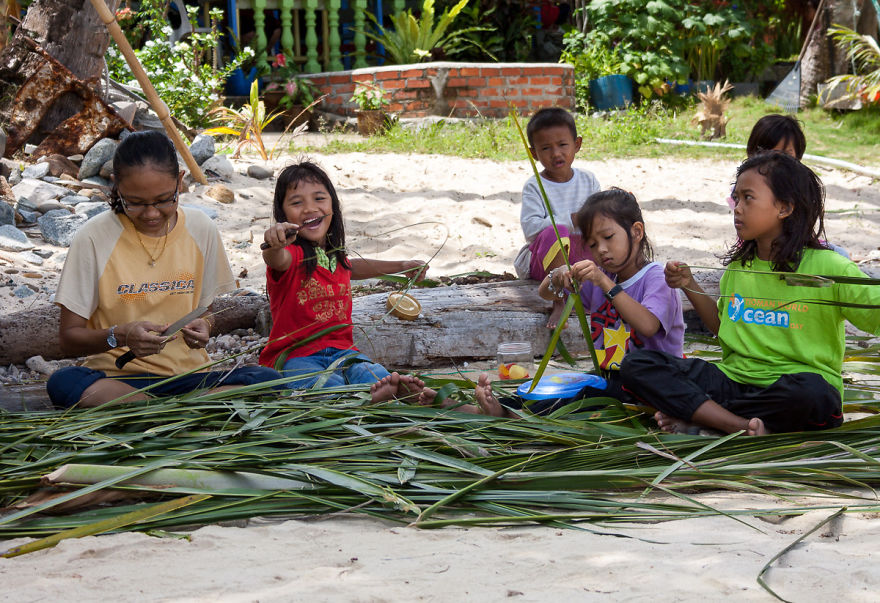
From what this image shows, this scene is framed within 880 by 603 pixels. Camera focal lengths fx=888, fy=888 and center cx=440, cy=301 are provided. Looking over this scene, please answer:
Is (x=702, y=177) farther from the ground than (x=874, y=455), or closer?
farther from the ground

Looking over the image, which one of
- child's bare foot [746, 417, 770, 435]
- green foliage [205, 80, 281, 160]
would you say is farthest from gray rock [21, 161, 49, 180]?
child's bare foot [746, 417, 770, 435]

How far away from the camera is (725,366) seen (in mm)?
3109

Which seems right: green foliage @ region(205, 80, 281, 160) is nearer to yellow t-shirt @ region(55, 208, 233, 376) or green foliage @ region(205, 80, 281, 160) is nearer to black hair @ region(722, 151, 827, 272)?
yellow t-shirt @ region(55, 208, 233, 376)

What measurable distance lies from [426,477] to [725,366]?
131 cm

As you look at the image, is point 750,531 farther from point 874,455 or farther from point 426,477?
point 426,477

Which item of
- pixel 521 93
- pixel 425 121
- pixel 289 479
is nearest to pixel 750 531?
pixel 289 479

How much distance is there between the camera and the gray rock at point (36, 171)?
6520 mm

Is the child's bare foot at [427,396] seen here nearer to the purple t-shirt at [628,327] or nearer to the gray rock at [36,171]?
the purple t-shirt at [628,327]

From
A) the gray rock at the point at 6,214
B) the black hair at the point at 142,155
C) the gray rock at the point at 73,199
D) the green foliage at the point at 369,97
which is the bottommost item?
the gray rock at the point at 6,214

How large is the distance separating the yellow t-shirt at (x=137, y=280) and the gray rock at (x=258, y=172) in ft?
13.5

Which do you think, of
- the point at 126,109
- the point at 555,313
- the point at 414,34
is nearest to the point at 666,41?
the point at 414,34

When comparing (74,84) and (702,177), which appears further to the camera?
(702,177)

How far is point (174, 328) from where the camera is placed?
9.95 ft

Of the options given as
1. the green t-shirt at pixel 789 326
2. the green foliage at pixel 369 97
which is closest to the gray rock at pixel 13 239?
the green t-shirt at pixel 789 326
